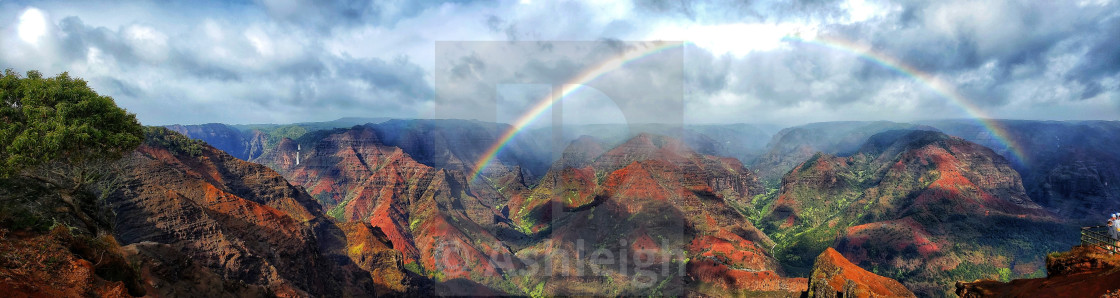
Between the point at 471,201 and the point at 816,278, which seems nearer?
the point at 816,278

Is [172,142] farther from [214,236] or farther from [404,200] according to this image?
[404,200]

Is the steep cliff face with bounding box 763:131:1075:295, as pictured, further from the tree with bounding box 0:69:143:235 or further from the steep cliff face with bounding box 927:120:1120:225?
the tree with bounding box 0:69:143:235

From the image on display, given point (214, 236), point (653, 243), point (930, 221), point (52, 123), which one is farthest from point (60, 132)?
point (930, 221)

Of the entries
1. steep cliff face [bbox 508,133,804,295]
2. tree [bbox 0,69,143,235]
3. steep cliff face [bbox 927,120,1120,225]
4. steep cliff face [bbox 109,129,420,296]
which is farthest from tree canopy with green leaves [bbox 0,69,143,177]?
steep cliff face [bbox 927,120,1120,225]

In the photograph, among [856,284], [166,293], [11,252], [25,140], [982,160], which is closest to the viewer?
[11,252]

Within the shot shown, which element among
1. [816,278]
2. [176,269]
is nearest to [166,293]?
[176,269]

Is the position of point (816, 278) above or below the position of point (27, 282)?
below

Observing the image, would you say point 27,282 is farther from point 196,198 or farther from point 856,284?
point 856,284
